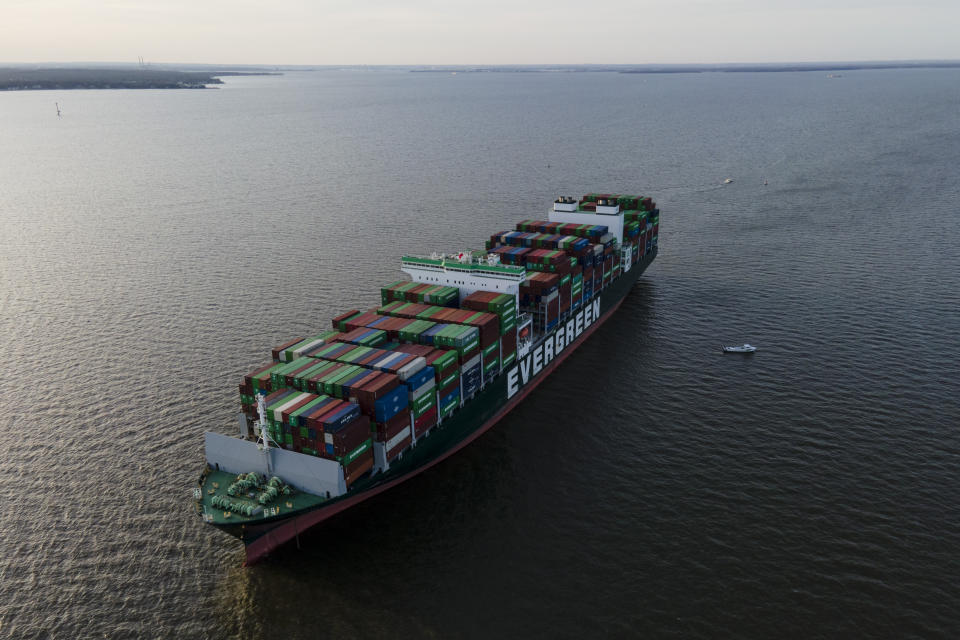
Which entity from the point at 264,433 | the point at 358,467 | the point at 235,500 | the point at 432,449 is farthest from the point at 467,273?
the point at 235,500

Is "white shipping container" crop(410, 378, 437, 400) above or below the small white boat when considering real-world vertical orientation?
above

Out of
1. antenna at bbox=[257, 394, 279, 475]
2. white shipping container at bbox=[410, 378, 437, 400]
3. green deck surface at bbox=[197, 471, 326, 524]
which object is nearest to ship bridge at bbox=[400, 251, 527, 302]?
white shipping container at bbox=[410, 378, 437, 400]

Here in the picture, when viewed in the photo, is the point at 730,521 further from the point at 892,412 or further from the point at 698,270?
the point at 698,270

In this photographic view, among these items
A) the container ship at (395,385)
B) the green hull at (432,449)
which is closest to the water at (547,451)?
the green hull at (432,449)

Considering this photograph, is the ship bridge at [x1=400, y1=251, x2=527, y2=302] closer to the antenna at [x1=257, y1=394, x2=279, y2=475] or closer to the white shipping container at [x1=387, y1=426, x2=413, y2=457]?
the white shipping container at [x1=387, y1=426, x2=413, y2=457]

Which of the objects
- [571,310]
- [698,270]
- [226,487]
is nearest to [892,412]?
[571,310]

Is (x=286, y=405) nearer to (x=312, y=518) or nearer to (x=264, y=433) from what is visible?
(x=264, y=433)
